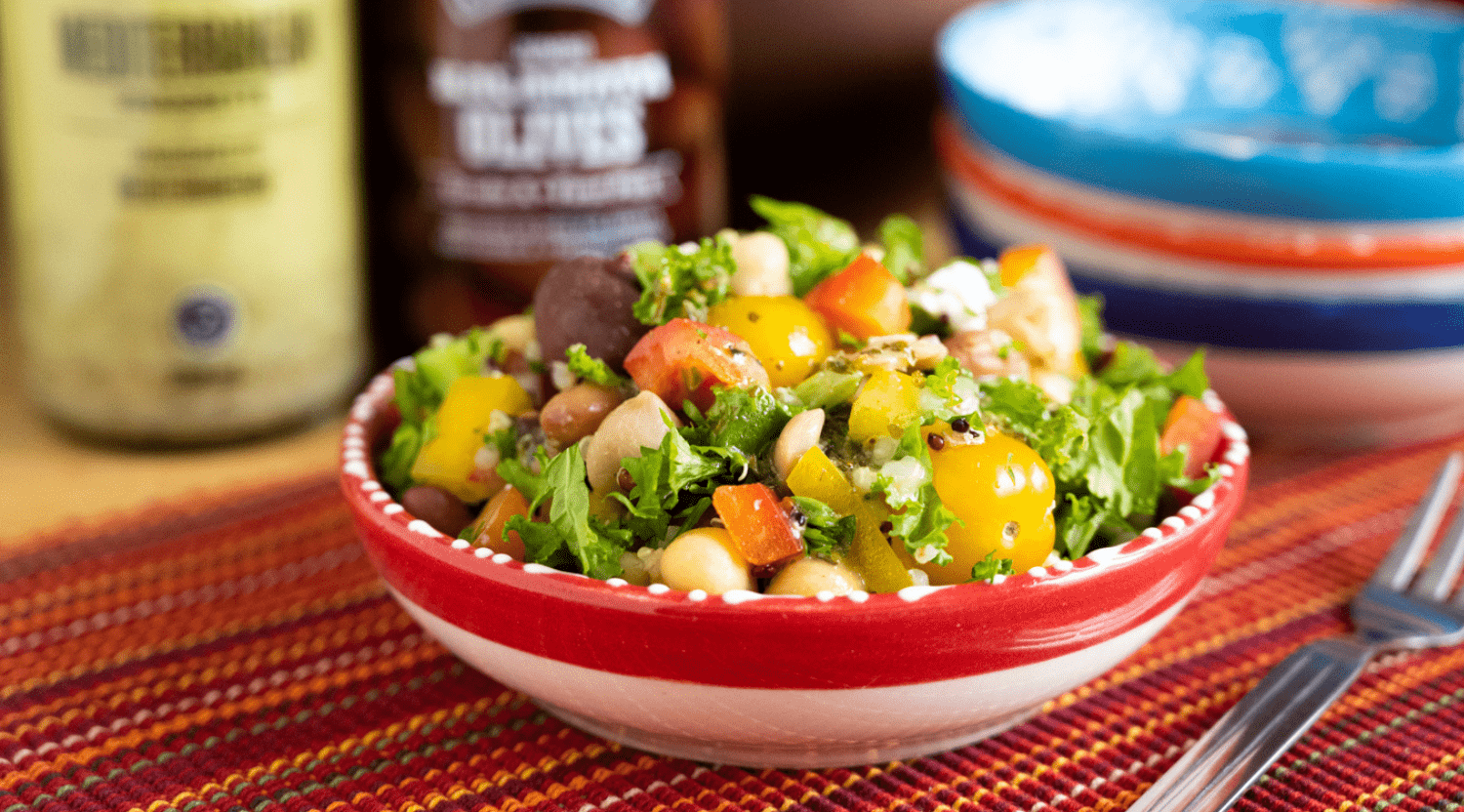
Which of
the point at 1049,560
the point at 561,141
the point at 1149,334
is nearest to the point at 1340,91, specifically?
the point at 1149,334

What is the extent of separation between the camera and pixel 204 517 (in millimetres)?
1086

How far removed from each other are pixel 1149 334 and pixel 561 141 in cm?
54

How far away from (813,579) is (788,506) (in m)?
0.04

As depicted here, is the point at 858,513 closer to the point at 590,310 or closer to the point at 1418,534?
the point at 590,310

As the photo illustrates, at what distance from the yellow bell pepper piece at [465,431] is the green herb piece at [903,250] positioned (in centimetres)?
27

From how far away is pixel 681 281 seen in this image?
819mm

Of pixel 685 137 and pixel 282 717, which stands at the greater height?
pixel 685 137

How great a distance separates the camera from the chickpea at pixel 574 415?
0.77 meters

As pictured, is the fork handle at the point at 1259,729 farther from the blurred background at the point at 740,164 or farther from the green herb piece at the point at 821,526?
the blurred background at the point at 740,164

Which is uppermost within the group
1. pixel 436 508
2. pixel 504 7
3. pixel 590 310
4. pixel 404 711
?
pixel 504 7

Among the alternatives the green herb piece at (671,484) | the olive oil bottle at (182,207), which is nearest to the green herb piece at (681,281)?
the green herb piece at (671,484)

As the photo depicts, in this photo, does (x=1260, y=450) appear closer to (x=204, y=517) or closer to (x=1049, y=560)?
(x=1049, y=560)

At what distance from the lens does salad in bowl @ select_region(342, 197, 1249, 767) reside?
0.67 m

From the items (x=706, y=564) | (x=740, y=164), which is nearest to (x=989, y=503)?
(x=706, y=564)
